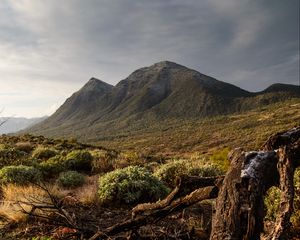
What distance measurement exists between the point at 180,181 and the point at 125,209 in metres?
4.89

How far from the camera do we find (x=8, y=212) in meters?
7.85

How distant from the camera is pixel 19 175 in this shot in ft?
39.5

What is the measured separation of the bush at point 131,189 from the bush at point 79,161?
5.76 meters

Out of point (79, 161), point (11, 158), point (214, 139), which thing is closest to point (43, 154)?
point (11, 158)

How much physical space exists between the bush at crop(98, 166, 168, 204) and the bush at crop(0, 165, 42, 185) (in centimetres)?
345

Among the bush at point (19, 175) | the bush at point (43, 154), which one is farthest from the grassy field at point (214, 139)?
the bush at point (19, 175)

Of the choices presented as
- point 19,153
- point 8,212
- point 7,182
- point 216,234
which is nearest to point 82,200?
point 8,212

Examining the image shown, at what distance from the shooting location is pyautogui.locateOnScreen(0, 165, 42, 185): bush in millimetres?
11648

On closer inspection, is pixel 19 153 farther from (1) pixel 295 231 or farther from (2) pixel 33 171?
(1) pixel 295 231

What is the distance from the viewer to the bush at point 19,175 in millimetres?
11648

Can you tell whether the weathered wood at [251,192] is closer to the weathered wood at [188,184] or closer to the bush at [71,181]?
the weathered wood at [188,184]

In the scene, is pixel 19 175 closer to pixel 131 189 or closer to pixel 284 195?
pixel 131 189

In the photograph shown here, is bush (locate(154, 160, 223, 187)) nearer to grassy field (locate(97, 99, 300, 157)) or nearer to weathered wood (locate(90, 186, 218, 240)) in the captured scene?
weathered wood (locate(90, 186, 218, 240))

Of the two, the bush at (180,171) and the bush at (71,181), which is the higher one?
the bush at (180,171)
